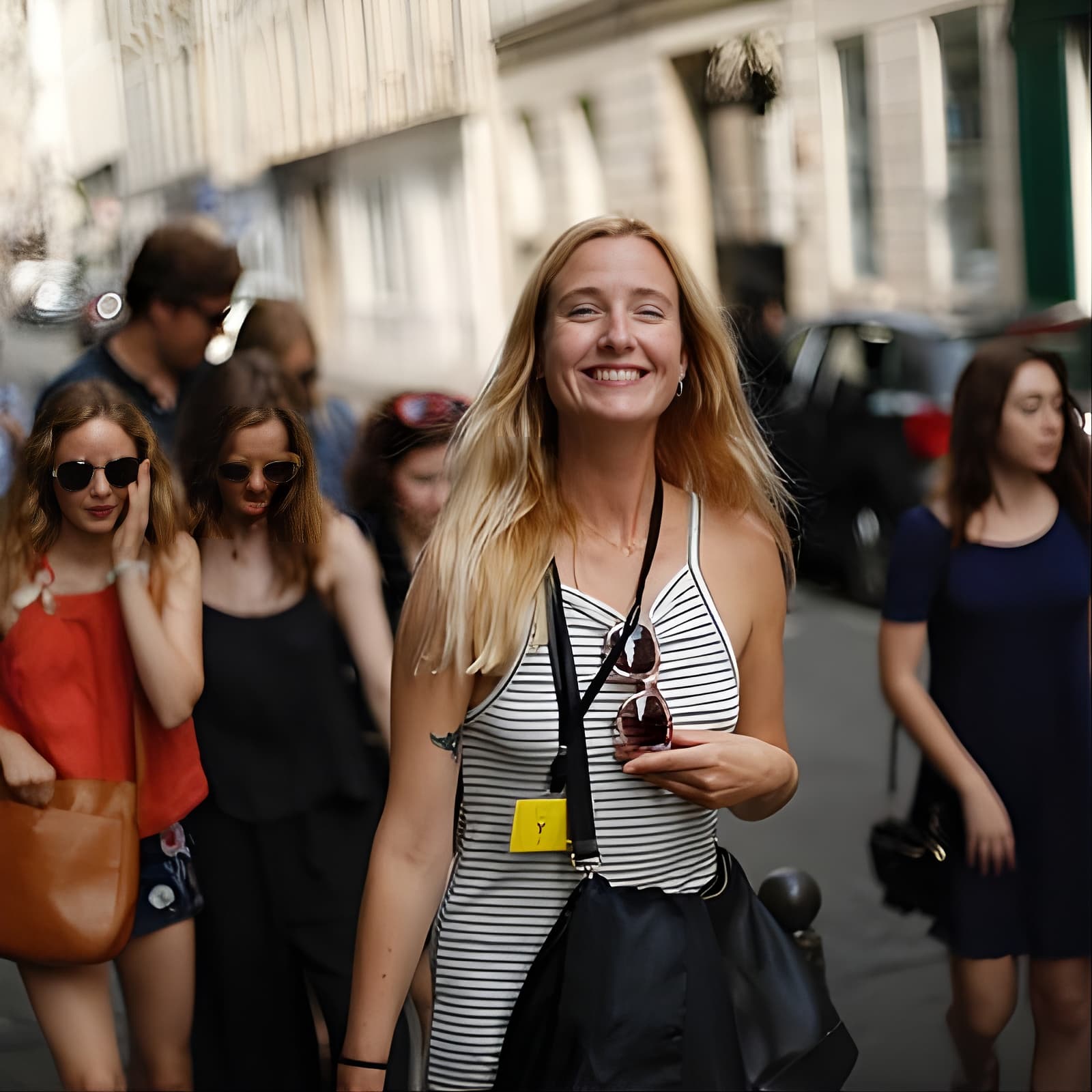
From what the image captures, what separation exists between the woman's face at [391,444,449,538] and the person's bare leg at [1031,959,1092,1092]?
1.65m

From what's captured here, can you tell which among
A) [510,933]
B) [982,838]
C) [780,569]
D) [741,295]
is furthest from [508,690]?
[982,838]

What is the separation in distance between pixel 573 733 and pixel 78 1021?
110 cm

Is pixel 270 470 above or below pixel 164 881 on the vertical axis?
above

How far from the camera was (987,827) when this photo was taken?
10.4ft

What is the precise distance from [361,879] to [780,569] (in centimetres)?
101

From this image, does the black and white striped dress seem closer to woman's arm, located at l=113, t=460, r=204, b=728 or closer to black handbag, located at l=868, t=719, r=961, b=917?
woman's arm, located at l=113, t=460, r=204, b=728

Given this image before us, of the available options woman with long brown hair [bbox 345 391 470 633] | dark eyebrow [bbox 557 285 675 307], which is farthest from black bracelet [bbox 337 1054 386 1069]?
dark eyebrow [bbox 557 285 675 307]

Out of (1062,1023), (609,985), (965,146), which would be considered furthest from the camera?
(1062,1023)

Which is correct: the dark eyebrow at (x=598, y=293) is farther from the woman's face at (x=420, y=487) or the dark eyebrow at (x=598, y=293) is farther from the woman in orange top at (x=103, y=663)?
the woman in orange top at (x=103, y=663)

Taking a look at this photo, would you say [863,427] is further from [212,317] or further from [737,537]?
[212,317]

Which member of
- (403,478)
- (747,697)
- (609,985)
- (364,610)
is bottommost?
(609,985)

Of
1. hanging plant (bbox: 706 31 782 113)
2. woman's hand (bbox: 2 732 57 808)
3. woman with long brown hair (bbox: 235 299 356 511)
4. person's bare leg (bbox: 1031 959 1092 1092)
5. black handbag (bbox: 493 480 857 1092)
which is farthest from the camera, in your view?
person's bare leg (bbox: 1031 959 1092 1092)

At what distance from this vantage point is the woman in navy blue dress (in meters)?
3.09

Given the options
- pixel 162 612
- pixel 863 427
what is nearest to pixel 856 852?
pixel 863 427
